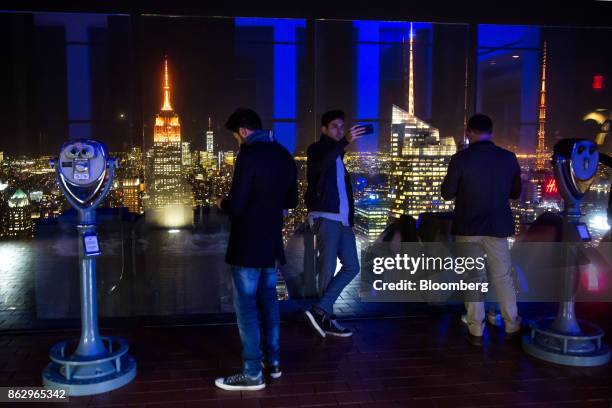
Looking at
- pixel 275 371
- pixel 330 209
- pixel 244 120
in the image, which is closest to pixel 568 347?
pixel 330 209

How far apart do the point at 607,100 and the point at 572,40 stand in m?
0.71

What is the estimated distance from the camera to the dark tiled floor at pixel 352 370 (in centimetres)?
362

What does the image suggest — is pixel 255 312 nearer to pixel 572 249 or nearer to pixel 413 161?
pixel 572 249

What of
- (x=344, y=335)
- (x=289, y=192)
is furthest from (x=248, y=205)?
(x=344, y=335)

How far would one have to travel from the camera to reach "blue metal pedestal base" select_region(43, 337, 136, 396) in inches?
145

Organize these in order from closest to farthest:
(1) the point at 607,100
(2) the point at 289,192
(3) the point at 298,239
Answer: (2) the point at 289,192 → (3) the point at 298,239 → (1) the point at 607,100

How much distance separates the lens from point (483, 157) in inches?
169

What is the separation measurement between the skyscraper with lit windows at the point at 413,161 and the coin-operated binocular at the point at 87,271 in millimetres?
2702

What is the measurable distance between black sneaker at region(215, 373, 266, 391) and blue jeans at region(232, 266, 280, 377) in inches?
1.3

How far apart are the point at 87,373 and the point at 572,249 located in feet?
11.2

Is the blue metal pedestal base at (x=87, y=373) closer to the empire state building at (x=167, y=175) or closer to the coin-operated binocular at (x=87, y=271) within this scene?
the coin-operated binocular at (x=87, y=271)

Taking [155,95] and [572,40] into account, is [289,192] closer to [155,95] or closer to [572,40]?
[155,95]

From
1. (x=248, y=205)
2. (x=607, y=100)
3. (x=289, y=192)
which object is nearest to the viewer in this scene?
(x=248, y=205)

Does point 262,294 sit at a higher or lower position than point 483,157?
lower
